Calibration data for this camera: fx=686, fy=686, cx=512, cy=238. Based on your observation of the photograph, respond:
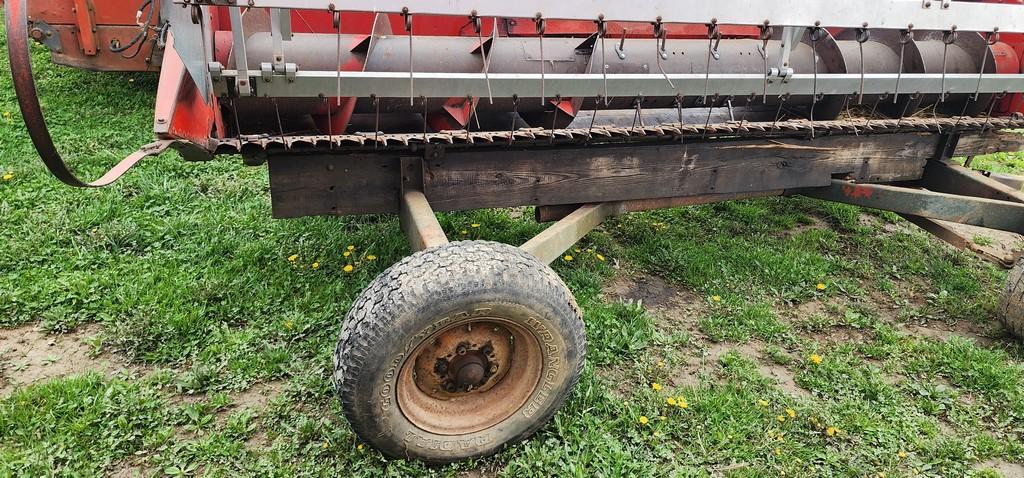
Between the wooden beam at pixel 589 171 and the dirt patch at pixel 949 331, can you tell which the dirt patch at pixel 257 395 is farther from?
the dirt patch at pixel 949 331

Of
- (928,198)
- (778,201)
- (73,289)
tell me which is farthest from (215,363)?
(778,201)

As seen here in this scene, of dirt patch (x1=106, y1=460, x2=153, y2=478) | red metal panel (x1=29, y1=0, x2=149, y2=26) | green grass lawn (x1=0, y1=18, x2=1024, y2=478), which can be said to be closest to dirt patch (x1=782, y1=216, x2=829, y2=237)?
green grass lawn (x1=0, y1=18, x2=1024, y2=478)

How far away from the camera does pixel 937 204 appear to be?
3781mm

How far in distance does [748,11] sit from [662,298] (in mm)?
1765

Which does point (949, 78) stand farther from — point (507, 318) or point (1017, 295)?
point (507, 318)

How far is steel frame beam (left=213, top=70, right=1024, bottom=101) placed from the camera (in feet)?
8.52

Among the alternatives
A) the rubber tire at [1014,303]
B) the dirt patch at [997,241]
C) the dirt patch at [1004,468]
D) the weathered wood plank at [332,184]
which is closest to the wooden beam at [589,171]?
the weathered wood plank at [332,184]

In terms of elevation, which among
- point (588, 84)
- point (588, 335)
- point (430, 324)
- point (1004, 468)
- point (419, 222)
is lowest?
point (1004, 468)

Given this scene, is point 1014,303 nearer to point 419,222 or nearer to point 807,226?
point 807,226

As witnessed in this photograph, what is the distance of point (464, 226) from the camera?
462 centimetres

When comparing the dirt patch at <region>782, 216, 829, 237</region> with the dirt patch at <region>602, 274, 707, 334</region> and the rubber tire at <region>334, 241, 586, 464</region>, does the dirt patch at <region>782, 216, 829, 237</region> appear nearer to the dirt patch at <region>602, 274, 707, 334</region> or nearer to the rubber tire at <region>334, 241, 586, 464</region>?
the dirt patch at <region>602, 274, 707, 334</region>

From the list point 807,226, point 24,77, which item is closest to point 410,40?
point 24,77

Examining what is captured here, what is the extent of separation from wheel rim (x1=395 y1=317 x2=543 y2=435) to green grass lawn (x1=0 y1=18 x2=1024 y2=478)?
0.18m

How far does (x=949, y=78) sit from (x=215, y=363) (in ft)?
12.6
